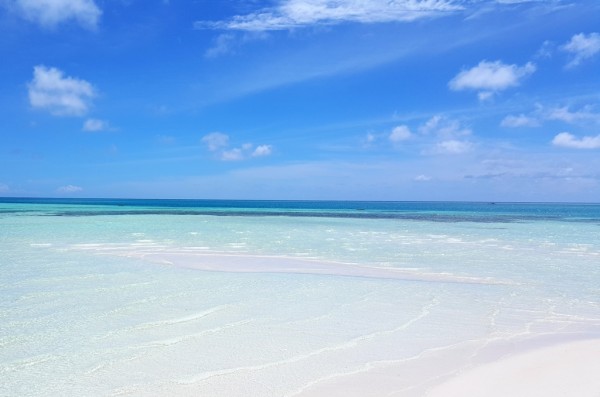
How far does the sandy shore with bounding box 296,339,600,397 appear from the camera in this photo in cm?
541

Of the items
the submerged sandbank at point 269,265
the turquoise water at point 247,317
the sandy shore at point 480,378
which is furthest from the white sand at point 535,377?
the submerged sandbank at point 269,265

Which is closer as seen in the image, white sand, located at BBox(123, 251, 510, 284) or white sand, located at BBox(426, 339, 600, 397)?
white sand, located at BBox(426, 339, 600, 397)

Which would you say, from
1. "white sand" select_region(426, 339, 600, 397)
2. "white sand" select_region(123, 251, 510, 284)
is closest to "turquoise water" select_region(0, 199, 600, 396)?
"white sand" select_region(123, 251, 510, 284)

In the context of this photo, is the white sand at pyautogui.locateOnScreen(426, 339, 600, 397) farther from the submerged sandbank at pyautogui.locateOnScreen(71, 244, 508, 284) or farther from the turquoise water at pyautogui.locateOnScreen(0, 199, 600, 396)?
the submerged sandbank at pyautogui.locateOnScreen(71, 244, 508, 284)

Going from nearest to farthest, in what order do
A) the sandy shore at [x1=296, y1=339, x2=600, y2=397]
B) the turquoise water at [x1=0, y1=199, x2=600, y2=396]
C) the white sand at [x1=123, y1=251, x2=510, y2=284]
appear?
the sandy shore at [x1=296, y1=339, x2=600, y2=397] < the turquoise water at [x1=0, y1=199, x2=600, y2=396] < the white sand at [x1=123, y1=251, x2=510, y2=284]

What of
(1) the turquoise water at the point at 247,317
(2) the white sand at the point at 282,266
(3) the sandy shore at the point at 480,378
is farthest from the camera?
(2) the white sand at the point at 282,266

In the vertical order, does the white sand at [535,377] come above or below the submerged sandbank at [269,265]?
below

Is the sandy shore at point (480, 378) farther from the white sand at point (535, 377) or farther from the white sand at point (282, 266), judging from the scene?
the white sand at point (282, 266)

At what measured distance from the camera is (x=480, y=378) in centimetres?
588

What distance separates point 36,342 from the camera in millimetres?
6895

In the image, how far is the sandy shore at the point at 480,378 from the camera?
5.41m

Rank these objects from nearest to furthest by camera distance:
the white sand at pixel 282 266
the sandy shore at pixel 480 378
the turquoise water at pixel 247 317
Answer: the sandy shore at pixel 480 378
the turquoise water at pixel 247 317
the white sand at pixel 282 266

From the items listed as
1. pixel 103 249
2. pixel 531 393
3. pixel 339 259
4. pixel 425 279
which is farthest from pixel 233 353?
pixel 103 249

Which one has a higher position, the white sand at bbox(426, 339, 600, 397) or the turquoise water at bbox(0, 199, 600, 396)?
the turquoise water at bbox(0, 199, 600, 396)
